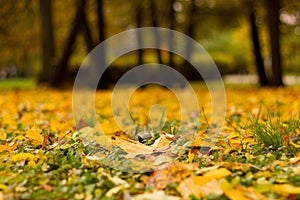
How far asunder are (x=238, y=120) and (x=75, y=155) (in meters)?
2.25

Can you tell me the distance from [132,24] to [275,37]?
906cm

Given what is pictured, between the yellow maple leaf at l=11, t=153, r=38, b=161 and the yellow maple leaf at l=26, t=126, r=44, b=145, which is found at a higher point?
the yellow maple leaf at l=26, t=126, r=44, b=145

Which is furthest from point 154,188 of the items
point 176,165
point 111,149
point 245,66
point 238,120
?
point 245,66

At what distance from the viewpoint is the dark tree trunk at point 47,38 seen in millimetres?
12993

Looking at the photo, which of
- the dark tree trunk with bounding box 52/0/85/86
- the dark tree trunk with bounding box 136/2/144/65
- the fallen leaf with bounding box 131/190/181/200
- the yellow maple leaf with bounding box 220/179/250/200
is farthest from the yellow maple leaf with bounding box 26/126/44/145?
the dark tree trunk with bounding box 136/2/144/65

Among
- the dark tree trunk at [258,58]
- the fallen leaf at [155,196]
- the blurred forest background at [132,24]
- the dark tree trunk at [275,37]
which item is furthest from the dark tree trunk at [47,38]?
the fallen leaf at [155,196]

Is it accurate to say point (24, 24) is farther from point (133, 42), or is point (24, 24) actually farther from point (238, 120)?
point (238, 120)

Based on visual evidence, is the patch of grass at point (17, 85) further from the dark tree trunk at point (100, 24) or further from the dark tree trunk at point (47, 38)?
the dark tree trunk at point (100, 24)

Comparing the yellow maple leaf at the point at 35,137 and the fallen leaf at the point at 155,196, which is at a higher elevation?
the yellow maple leaf at the point at 35,137

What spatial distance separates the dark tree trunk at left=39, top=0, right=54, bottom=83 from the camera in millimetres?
12993

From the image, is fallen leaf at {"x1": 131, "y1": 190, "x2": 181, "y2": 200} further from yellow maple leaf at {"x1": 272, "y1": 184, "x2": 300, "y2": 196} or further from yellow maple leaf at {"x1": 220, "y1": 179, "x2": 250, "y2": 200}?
yellow maple leaf at {"x1": 272, "y1": 184, "x2": 300, "y2": 196}

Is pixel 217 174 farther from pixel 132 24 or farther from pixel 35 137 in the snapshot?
pixel 132 24

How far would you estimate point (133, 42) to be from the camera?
19.7 meters

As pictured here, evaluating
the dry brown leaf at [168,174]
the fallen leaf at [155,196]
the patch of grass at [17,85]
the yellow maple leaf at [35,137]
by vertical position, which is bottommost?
the fallen leaf at [155,196]
